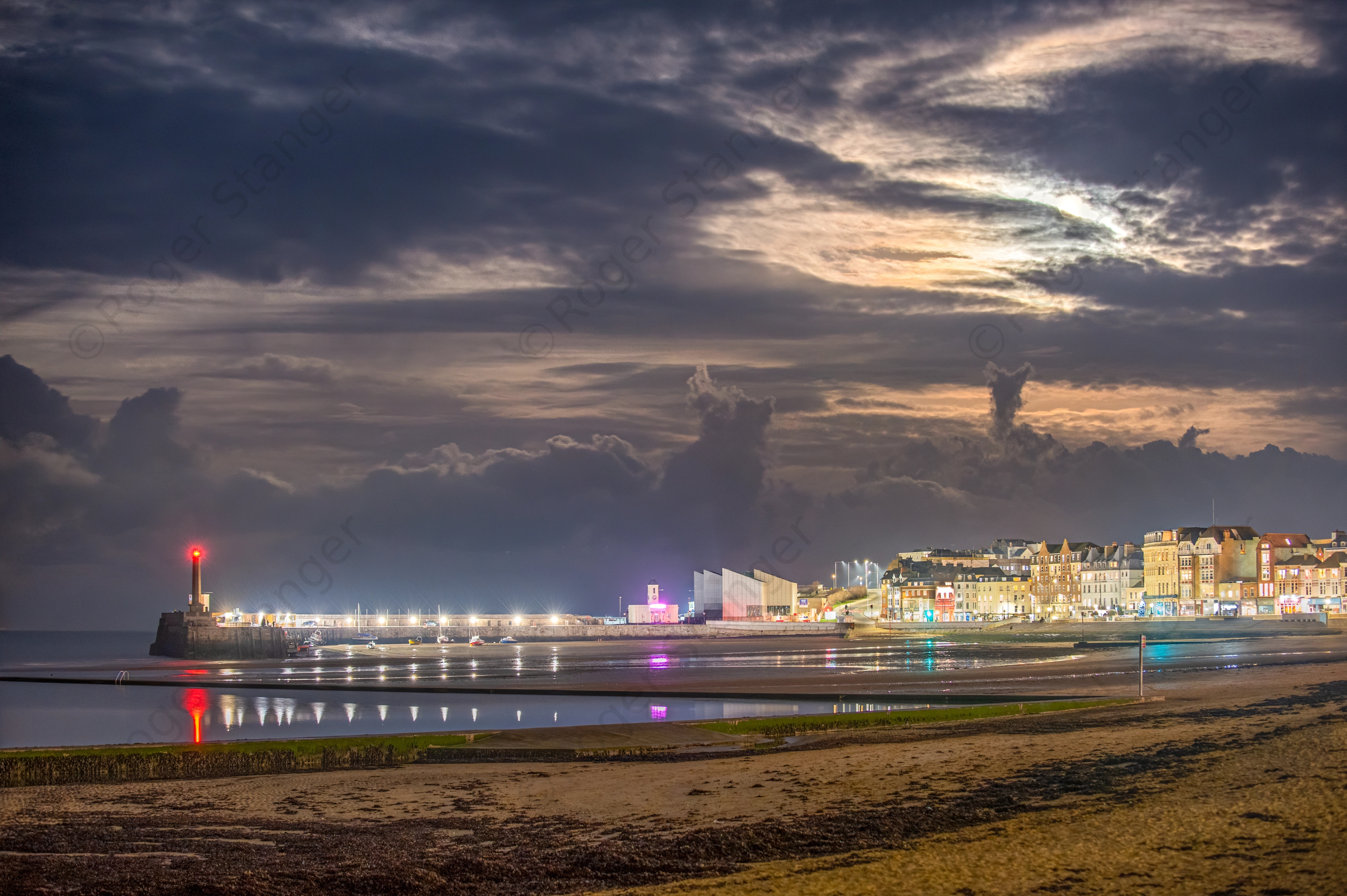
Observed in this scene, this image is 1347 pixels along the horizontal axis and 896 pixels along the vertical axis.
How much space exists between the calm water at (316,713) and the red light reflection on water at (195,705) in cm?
9

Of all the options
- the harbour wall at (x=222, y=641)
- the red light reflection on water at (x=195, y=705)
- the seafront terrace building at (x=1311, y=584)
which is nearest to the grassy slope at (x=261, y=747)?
the red light reflection on water at (x=195, y=705)

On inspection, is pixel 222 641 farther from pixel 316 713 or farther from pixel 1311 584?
pixel 1311 584

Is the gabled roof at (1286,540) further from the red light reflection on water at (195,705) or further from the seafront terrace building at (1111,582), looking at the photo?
the red light reflection on water at (195,705)

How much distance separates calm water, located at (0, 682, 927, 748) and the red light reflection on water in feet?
0.31

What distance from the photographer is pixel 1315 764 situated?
15094 millimetres

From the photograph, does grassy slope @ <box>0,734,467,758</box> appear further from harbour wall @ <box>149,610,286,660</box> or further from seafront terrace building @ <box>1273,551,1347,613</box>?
seafront terrace building @ <box>1273,551,1347,613</box>

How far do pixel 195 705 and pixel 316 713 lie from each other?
7.77 metres

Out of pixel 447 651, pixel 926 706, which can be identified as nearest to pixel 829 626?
pixel 447 651

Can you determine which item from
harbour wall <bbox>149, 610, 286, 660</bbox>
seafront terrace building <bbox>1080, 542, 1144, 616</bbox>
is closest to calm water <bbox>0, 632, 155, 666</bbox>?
harbour wall <bbox>149, 610, 286, 660</bbox>

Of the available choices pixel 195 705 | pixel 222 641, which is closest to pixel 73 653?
pixel 222 641

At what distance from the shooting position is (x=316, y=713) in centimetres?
3962

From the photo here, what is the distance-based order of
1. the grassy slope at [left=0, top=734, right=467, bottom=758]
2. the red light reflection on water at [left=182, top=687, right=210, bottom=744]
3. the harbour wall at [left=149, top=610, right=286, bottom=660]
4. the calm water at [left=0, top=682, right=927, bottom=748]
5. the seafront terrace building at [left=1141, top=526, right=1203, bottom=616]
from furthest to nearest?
the seafront terrace building at [left=1141, top=526, right=1203, bottom=616] → the harbour wall at [left=149, top=610, right=286, bottom=660] → the red light reflection on water at [left=182, top=687, right=210, bottom=744] → the calm water at [left=0, top=682, right=927, bottom=748] → the grassy slope at [left=0, top=734, right=467, bottom=758]

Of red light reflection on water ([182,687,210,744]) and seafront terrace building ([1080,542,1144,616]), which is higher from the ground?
red light reflection on water ([182,687,210,744])

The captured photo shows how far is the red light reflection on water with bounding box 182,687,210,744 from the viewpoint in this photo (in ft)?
111
